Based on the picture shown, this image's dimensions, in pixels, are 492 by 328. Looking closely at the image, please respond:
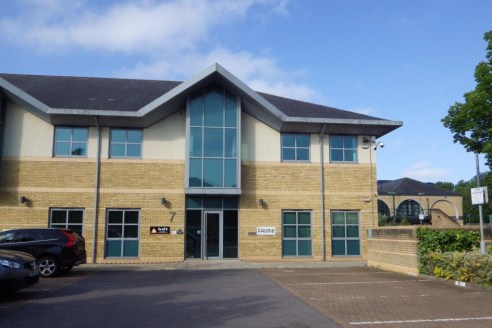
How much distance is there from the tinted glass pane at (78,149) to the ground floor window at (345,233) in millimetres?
11223

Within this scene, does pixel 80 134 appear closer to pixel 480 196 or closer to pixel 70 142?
pixel 70 142

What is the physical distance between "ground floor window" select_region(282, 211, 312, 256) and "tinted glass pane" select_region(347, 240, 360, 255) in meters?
1.80

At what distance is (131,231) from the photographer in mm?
20109

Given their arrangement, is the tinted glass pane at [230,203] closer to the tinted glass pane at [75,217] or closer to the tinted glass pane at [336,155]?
the tinted glass pane at [336,155]

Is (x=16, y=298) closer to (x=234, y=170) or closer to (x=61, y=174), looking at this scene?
(x=61, y=174)

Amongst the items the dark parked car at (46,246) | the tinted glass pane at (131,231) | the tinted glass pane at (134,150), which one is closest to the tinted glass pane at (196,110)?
the tinted glass pane at (134,150)

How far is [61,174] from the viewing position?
65.2 feet

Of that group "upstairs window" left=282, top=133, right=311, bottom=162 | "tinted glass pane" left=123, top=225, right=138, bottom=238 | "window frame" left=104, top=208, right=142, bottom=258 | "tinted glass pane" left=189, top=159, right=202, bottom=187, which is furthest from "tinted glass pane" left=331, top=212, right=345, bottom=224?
"tinted glass pane" left=123, top=225, right=138, bottom=238

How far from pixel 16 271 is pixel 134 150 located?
35.5 feet

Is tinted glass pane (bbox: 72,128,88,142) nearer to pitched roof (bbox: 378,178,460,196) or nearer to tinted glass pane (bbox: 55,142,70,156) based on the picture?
tinted glass pane (bbox: 55,142,70,156)

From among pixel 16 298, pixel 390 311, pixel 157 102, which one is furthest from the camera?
Result: pixel 157 102

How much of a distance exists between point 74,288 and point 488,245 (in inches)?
480

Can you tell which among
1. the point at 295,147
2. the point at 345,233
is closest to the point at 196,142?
the point at 295,147

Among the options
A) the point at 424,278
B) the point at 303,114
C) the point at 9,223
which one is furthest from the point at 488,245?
the point at 9,223
